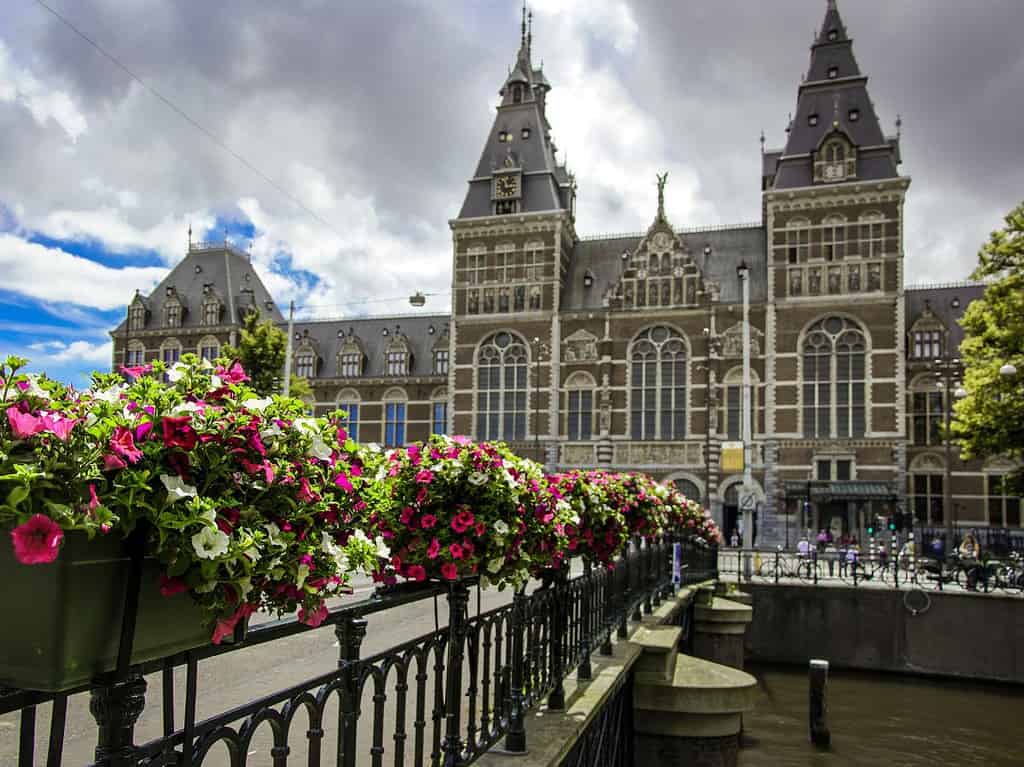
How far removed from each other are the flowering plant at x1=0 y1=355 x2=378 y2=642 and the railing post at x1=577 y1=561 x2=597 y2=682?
5.20 m

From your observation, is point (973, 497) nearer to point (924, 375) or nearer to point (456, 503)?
point (924, 375)

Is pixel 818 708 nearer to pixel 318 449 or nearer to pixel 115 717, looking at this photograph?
pixel 318 449

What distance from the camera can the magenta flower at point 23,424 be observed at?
1.82 metres

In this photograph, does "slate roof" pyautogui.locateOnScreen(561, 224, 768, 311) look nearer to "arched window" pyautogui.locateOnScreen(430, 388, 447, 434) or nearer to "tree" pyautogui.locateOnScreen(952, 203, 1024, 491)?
"arched window" pyautogui.locateOnScreen(430, 388, 447, 434)

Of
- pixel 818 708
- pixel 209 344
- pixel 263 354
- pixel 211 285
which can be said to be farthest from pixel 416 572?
pixel 211 285

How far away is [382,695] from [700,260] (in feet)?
129

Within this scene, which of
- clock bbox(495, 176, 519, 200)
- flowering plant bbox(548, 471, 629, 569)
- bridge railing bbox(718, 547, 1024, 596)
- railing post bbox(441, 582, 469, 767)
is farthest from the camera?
clock bbox(495, 176, 519, 200)

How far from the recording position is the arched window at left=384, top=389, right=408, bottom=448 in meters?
47.2

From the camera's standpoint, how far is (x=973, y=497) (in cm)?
3616

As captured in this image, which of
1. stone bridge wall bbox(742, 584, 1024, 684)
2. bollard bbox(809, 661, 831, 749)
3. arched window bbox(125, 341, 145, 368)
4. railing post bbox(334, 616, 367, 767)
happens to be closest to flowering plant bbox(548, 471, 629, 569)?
railing post bbox(334, 616, 367, 767)

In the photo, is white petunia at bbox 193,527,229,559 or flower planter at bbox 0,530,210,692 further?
white petunia at bbox 193,527,229,559

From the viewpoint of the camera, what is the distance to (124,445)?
1976 millimetres

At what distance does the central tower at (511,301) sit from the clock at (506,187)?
5cm

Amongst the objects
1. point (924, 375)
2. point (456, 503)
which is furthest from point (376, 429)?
point (456, 503)
